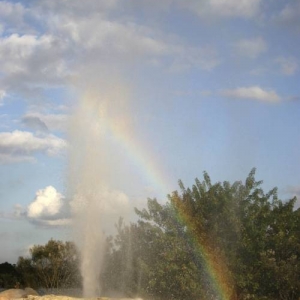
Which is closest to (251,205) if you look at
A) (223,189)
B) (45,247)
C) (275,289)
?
(223,189)

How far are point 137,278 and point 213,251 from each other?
4.44 m

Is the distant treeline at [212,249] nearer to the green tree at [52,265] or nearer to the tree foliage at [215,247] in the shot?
the tree foliage at [215,247]

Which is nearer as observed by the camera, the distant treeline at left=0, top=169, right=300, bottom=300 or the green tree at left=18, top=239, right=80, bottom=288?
the distant treeline at left=0, top=169, right=300, bottom=300

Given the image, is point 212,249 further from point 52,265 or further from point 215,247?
point 52,265

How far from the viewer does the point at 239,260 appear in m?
28.4

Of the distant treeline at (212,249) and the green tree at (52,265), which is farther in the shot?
the green tree at (52,265)

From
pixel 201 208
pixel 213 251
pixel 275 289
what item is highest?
pixel 201 208

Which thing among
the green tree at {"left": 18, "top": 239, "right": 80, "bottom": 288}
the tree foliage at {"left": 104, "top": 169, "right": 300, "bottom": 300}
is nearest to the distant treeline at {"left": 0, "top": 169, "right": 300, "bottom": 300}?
the tree foliage at {"left": 104, "top": 169, "right": 300, "bottom": 300}

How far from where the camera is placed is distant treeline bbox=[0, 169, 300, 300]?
28.1 metres

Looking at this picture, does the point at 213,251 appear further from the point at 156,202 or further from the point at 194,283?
the point at 156,202

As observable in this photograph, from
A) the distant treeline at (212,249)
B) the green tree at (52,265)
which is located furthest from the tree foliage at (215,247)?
the green tree at (52,265)

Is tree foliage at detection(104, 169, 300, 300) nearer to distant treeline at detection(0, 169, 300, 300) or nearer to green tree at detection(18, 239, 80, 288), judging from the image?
distant treeline at detection(0, 169, 300, 300)

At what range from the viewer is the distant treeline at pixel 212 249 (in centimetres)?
2809

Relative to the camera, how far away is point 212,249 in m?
28.9
